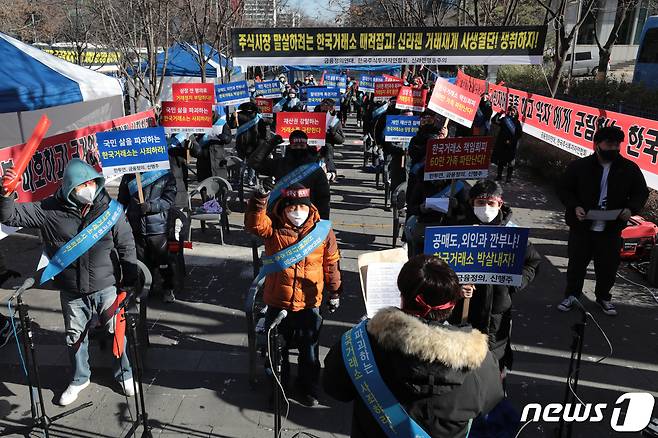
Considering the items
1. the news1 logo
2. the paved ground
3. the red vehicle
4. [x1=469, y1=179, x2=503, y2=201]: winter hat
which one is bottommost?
the paved ground

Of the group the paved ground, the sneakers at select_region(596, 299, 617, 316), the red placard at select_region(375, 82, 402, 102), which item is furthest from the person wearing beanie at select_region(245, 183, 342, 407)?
the red placard at select_region(375, 82, 402, 102)

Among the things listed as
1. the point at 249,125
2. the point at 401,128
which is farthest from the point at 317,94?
the point at 401,128

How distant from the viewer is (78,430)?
3.92 metres

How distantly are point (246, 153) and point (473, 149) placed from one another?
6363 mm

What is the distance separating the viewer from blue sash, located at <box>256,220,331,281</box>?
13.0 feet

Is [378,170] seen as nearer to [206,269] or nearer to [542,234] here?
[542,234]

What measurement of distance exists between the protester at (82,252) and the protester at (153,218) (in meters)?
1.56

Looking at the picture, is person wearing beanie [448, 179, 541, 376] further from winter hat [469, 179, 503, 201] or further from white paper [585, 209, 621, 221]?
white paper [585, 209, 621, 221]

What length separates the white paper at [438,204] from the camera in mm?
5258

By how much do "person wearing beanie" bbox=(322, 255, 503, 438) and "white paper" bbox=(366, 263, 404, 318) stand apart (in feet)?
3.88

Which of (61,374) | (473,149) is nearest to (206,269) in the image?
(61,374)

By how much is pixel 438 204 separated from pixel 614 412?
2348mm

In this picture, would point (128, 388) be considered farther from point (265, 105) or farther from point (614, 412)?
point (265, 105)

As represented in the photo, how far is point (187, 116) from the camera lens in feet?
26.2
